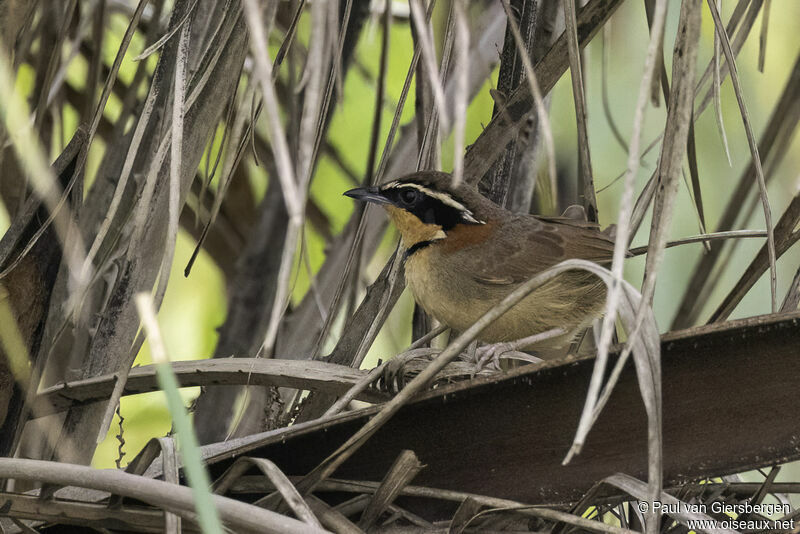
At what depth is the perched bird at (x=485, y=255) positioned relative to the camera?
290 centimetres

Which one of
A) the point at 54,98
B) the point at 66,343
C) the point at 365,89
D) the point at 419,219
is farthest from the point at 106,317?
the point at 365,89

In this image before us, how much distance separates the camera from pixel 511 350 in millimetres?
2680

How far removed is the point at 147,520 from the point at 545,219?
1712 millimetres

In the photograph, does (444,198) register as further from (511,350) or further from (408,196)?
(511,350)

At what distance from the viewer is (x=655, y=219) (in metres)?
1.53

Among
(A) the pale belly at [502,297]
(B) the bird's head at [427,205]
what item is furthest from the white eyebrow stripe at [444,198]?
(A) the pale belly at [502,297]

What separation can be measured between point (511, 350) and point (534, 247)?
543 mm

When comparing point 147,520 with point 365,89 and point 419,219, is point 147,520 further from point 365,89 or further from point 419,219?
point 365,89

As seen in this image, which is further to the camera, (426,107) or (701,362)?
(426,107)

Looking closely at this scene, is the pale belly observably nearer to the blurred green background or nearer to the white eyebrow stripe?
the white eyebrow stripe

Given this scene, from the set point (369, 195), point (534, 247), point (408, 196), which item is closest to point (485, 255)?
point (534, 247)

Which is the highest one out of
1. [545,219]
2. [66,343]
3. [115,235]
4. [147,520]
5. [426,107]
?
[426,107]

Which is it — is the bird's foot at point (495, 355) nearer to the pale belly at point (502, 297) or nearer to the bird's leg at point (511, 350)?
the bird's leg at point (511, 350)

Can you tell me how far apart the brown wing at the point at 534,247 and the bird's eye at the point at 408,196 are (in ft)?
0.92
